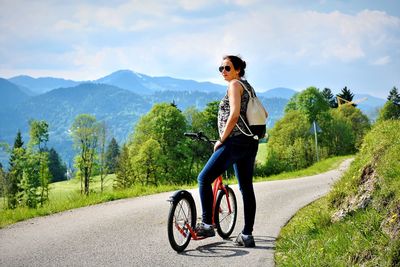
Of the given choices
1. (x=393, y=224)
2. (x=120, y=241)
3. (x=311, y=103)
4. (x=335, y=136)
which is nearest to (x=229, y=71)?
(x=393, y=224)

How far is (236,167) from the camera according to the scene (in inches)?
244

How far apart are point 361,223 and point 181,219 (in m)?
2.30

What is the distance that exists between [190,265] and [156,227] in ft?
7.83

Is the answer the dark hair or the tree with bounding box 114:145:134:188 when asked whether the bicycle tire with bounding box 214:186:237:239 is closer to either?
the dark hair

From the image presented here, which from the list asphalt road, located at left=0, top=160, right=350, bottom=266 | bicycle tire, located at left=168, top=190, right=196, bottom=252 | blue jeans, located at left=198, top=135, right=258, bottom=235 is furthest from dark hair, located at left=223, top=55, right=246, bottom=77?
asphalt road, located at left=0, top=160, right=350, bottom=266

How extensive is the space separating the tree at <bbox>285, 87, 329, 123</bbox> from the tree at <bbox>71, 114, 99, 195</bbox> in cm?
3118

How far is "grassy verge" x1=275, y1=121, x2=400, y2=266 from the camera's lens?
4.43 meters

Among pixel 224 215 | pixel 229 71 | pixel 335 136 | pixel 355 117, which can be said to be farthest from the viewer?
pixel 355 117

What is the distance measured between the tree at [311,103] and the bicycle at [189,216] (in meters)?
61.0

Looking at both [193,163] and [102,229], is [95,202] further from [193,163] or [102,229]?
[193,163]

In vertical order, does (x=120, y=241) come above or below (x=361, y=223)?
below

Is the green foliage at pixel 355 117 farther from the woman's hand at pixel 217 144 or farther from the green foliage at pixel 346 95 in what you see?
the woman's hand at pixel 217 144

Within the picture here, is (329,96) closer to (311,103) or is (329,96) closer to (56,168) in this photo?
(311,103)

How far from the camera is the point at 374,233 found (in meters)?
4.64
